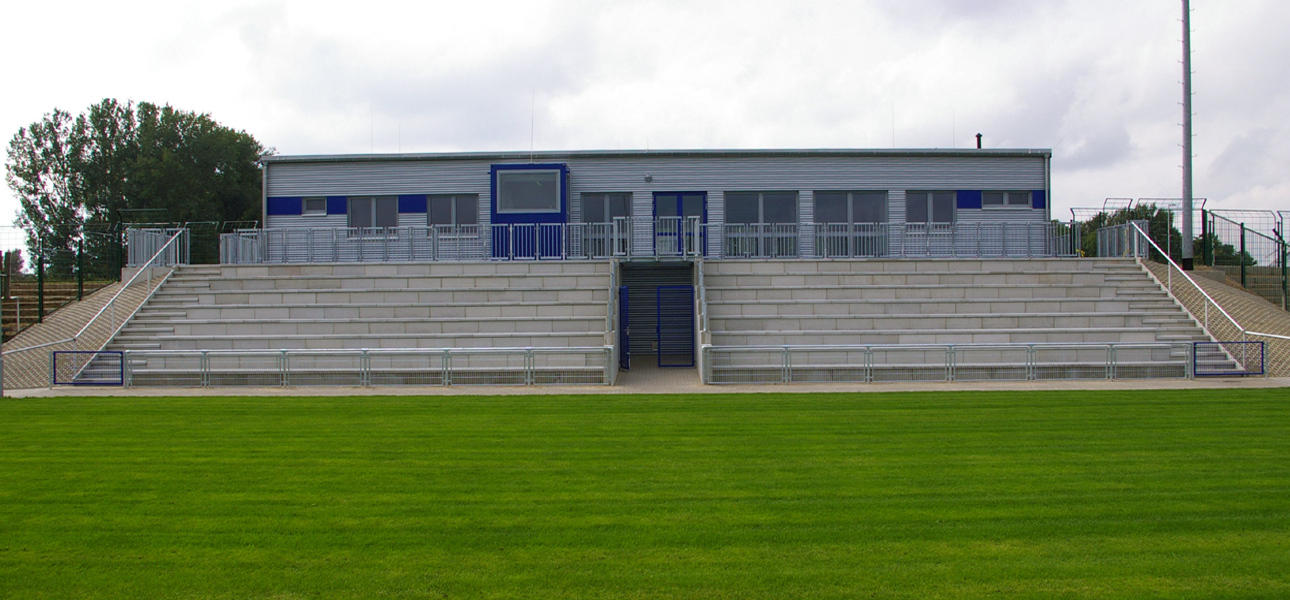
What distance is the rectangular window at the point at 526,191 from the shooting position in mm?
25812

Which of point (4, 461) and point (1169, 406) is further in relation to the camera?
point (1169, 406)

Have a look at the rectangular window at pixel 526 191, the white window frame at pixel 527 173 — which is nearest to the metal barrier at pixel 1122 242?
the white window frame at pixel 527 173

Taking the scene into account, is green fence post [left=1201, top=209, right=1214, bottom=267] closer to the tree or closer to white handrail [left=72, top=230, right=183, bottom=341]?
white handrail [left=72, top=230, right=183, bottom=341]

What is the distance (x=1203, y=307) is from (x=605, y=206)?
16.1m

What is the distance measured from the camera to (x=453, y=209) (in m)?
26.7

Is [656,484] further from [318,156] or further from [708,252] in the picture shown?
[318,156]

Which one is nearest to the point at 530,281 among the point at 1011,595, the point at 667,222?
the point at 667,222

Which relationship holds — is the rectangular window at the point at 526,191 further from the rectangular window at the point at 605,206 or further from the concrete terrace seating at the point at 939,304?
the concrete terrace seating at the point at 939,304

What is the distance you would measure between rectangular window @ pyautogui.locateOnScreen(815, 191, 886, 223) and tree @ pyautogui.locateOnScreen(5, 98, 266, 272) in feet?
129

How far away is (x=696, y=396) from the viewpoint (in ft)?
47.3

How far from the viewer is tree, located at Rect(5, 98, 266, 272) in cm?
5153

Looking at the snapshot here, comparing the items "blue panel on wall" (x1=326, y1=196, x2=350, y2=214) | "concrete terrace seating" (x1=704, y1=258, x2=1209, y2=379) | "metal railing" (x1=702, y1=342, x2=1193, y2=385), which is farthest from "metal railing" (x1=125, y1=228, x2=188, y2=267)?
"metal railing" (x1=702, y1=342, x2=1193, y2=385)

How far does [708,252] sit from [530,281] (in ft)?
19.2

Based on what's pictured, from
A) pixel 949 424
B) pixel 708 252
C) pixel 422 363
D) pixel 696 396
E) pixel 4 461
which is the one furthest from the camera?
pixel 708 252
